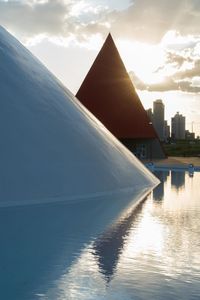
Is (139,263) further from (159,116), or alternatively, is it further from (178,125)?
(178,125)

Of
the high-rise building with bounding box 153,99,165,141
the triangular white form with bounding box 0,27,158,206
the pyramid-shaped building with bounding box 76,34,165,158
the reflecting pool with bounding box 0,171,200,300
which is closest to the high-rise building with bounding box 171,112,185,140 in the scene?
the high-rise building with bounding box 153,99,165,141

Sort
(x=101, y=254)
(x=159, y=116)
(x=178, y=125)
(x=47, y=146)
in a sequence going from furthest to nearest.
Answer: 1. (x=178, y=125)
2. (x=159, y=116)
3. (x=47, y=146)
4. (x=101, y=254)

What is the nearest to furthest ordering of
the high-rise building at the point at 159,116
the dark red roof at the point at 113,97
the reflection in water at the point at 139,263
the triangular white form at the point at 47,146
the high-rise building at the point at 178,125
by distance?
1. the reflection in water at the point at 139,263
2. the triangular white form at the point at 47,146
3. the dark red roof at the point at 113,97
4. the high-rise building at the point at 159,116
5. the high-rise building at the point at 178,125

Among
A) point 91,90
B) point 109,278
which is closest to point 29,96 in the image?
point 109,278

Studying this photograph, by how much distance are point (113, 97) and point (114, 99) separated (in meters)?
0.21

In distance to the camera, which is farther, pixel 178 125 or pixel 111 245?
pixel 178 125

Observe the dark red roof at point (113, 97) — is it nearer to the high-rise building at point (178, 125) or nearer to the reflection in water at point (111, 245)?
the reflection in water at point (111, 245)

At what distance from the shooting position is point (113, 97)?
138ft

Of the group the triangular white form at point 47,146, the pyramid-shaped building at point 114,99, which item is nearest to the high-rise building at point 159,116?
the pyramid-shaped building at point 114,99

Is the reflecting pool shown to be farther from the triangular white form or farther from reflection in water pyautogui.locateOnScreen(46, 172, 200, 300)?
the triangular white form

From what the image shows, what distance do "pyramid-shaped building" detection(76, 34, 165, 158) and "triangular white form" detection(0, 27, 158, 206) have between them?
757 inches

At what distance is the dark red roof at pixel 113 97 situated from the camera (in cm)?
4134

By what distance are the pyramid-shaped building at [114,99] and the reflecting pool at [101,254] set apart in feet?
89.6

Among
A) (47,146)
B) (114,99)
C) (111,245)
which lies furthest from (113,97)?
(111,245)
